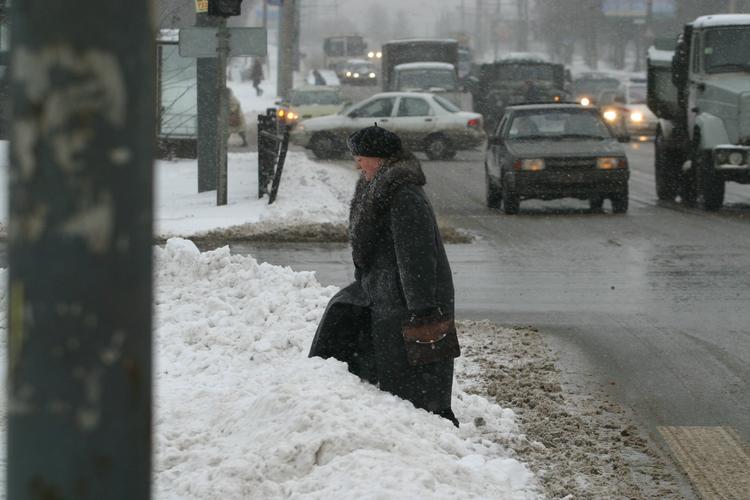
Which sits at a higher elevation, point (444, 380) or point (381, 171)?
point (381, 171)

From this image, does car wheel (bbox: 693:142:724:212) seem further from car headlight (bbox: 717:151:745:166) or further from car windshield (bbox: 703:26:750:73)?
car windshield (bbox: 703:26:750:73)

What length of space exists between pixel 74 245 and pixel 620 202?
17938 mm

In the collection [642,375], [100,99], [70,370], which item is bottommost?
[642,375]

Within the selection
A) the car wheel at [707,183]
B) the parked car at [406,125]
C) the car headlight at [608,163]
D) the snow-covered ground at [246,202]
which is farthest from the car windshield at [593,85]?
the car headlight at [608,163]

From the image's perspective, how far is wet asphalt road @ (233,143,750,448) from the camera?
8.17 m

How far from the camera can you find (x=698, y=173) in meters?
19.6

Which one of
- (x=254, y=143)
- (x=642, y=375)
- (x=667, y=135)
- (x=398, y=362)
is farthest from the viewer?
(x=254, y=143)

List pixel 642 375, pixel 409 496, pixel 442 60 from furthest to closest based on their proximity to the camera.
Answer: pixel 442 60
pixel 642 375
pixel 409 496

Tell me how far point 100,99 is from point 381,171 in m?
4.17

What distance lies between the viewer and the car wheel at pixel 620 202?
19.5m

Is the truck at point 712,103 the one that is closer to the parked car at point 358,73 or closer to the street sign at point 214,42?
the street sign at point 214,42

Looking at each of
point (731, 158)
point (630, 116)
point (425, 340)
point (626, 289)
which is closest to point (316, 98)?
point (630, 116)

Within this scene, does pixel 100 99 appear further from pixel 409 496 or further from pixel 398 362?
pixel 398 362

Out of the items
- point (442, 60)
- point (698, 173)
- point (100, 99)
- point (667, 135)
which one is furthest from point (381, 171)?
point (442, 60)
